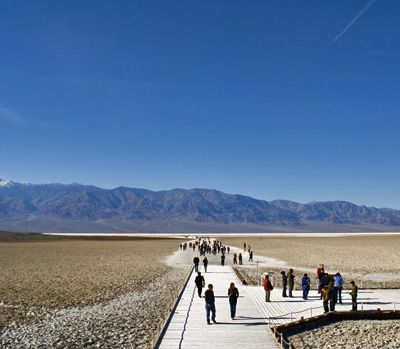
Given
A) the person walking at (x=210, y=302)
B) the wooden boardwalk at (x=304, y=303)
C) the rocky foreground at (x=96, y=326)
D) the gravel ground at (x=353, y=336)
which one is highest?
the person walking at (x=210, y=302)

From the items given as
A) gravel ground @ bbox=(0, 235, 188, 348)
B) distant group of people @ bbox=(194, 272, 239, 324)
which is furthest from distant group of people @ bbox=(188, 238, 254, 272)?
distant group of people @ bbox=(194, 272, 239, 324)

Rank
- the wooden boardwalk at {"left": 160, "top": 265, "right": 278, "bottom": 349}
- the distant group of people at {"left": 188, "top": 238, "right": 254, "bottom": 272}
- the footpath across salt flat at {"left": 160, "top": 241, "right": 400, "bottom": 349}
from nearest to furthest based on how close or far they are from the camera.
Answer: the wooden boardwalk at {"left": 160, "top": 265, "right": 278, "bottom": 349} < the footpath across salt flat at {"left": 160, "top": 241, "right": 400, "bottom": 349} < the distant group of people at {"left": 188, "top": 238, "right": 254, "bottom": 272}

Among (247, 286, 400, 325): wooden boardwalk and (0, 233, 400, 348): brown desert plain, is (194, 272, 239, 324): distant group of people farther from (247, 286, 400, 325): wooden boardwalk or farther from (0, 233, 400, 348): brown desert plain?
(0, 233, 400, 348): brown desert plain

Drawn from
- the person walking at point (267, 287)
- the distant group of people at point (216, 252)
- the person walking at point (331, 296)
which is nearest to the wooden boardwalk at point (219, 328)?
the person walking at point (267, 287)

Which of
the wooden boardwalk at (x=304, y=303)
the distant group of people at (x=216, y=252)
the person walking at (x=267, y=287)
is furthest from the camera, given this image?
the distant group of people at (x=216, y=252)

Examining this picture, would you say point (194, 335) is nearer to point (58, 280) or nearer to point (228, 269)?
point (58, 280)

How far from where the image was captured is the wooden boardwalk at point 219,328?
615 inches

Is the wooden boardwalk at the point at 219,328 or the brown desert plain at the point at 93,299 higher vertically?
the wooden boardwalk at the point at 219,328

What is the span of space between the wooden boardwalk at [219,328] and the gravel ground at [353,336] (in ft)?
4.71

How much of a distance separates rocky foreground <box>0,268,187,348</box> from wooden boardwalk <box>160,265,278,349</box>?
1021mm

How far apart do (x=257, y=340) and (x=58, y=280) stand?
2279 centimetres

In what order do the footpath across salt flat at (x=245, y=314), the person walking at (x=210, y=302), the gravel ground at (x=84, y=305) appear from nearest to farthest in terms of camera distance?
the footpath across salt flat at (x=245, y=314) → the gravel ground at (x=84, y=305) → the person walking at (x=210, y=302)

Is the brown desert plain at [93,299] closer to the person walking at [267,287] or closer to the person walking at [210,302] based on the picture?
the person walking at [210,302]

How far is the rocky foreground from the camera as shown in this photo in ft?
56.1
